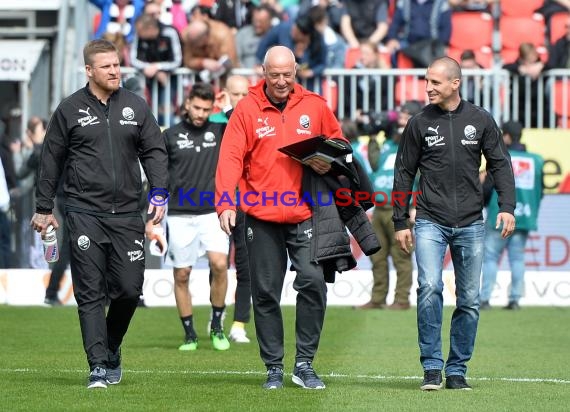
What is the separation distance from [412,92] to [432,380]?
1224cm

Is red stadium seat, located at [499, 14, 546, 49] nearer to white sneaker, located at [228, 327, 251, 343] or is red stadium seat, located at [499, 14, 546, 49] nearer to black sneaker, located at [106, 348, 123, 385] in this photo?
white sneaker, located at [228, 327, 251, 343]

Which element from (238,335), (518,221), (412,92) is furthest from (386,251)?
(238,335)

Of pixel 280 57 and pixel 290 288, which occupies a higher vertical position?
pixel 280 57

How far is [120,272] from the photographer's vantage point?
10.2 metres

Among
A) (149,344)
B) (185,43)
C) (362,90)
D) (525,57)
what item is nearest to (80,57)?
(185,43)

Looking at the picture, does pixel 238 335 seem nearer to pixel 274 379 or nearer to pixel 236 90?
pixel 236 90

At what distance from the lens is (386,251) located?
18469 millimetres

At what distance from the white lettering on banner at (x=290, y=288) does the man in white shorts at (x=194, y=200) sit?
5.38m

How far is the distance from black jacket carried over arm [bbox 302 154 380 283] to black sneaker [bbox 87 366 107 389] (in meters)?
1.67

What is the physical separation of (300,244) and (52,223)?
1748mm

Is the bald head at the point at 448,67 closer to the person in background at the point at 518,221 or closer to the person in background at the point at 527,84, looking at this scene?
the person in background at the point at 518,221

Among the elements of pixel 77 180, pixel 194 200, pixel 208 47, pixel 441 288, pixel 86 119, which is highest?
pixel 208 47

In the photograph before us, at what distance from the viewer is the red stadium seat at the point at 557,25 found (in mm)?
22500

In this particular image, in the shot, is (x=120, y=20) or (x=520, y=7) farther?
(x=520, y=7)
